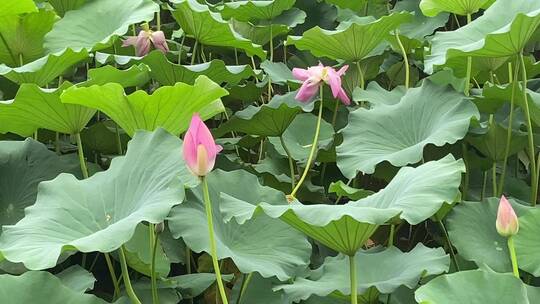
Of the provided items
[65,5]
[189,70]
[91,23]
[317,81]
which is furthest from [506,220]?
[65,5]

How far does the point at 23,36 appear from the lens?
163 cm

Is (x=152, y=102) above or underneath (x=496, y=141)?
above

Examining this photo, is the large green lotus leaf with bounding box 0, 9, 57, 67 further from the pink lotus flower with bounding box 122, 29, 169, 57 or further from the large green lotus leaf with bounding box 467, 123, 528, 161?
the large green lotus leaf with bounding box 467, 123, 528, 161

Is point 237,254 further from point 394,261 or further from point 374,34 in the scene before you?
point 374,34

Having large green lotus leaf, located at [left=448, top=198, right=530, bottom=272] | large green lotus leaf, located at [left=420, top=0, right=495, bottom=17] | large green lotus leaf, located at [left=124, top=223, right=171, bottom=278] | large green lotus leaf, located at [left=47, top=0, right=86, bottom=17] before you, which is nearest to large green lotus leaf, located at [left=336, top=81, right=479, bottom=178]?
large green lotus leaf, located at [left=448, top=198, right=530, bottom=272]

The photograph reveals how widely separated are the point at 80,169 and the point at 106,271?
0.18 meters

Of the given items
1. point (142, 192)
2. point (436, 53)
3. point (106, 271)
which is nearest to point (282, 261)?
point (142, 192)

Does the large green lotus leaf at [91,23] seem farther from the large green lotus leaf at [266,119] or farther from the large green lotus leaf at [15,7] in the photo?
the large green lotus leaf at [266,119]

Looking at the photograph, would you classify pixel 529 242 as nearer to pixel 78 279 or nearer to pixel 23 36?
pixel 78 279

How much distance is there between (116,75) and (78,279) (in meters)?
0.35

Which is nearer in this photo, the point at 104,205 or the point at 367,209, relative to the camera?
the point at 367,209

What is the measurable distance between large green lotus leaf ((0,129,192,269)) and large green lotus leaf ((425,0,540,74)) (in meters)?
0.48

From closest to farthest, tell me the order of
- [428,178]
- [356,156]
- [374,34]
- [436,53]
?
1. [428,178]
2. [356,156]
3. [436,53]
4. [374,34]

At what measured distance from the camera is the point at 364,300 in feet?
3.60
